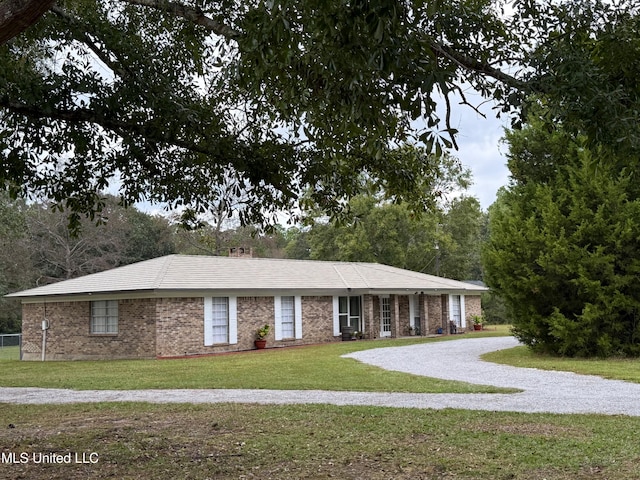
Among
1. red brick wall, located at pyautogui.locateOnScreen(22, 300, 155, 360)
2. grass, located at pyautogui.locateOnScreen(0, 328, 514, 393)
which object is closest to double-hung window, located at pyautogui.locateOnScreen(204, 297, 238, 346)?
grass, located at pyautogui.locateOnScreen(0, 328, 514, 393)

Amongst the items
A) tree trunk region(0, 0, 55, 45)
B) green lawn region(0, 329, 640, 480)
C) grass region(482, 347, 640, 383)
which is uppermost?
tree trunk region(0, 0, 55, 45)

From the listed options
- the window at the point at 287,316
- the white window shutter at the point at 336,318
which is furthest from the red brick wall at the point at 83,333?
the white window shutter at the point at 336,318

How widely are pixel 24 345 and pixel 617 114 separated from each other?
2526 cm

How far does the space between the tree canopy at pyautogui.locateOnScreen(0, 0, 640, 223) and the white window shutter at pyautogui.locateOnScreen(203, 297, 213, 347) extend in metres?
14.5

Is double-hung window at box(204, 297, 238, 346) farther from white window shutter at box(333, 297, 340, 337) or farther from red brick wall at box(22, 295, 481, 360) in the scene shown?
white window shutter at box(333, 297, 340, 337)

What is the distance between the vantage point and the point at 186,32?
8844 millimetres

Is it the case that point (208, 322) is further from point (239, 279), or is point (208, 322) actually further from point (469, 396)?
point (469, 396)

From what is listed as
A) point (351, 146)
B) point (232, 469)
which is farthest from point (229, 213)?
point (232, 469)

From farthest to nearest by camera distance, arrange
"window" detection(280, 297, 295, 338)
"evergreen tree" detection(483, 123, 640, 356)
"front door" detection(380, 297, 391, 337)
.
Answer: "front door" detection(380, 297, 391, 337) < "window" detection(280, 297, 295, 338) < "evergreen tree" detection(483, 123, 640, 356)

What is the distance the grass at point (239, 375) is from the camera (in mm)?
12953

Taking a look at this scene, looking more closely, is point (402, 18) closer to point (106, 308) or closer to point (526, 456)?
point (526, 456)

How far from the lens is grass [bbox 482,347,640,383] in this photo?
14.4 m

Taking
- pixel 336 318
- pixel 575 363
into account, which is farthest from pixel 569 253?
pixel 336 318

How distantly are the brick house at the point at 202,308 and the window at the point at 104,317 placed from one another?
0.04 m
